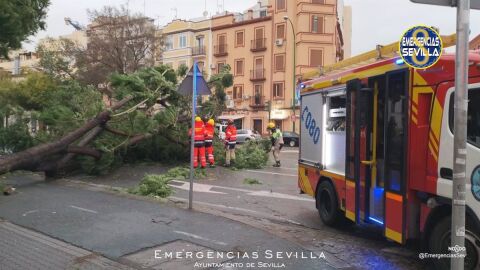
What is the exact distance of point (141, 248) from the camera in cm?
606

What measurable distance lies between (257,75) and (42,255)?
49.7 m

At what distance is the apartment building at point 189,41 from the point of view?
59.3 m

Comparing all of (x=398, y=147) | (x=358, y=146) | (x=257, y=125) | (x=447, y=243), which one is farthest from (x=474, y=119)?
(x=257, y=125)

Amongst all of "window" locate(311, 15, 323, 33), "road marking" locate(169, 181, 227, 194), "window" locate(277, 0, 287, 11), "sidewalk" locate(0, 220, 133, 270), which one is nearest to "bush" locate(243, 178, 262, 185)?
"road marking" locate(169, 181, 227, 194)

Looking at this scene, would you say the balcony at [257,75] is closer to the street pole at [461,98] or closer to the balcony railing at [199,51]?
the balcony railing at [199,51]

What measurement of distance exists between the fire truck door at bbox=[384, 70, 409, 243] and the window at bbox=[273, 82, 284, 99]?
46783mm

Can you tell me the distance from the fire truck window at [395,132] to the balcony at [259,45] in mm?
48671

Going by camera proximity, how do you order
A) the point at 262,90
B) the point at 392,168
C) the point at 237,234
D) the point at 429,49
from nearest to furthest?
the point at 429,49
the point at 392,168
the point at 237,234
the point at 262,90

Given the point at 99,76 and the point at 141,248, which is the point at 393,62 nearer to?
the point at 141,248

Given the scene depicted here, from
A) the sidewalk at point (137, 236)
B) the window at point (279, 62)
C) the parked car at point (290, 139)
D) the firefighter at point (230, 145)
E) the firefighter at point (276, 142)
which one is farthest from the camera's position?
the window at point (279, 62)

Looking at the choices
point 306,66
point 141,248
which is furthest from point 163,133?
point 306,66

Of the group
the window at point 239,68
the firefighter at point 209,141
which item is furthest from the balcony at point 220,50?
the firefighter at point 209,141

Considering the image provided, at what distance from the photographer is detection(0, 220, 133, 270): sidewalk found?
17.4ft

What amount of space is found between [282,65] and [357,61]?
149 ft
